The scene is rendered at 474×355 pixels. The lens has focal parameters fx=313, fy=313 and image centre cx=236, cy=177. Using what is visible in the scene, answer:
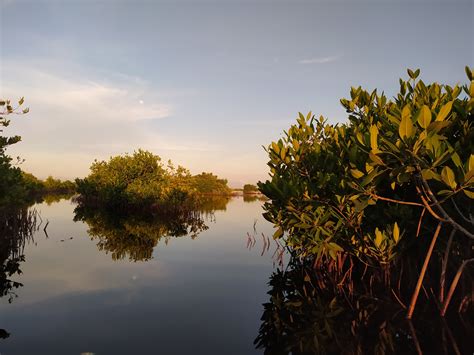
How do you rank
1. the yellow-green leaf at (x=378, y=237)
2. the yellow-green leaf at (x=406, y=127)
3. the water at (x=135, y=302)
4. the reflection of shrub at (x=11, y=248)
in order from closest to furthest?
the yellow-green leaf at (x=406, y=127) → the water at (x=135, y=302) → the yellow-green leaf at (x=378, y=237) → the reflection of shrub at (x=11, y=248)

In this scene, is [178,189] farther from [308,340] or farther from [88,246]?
[308,340]

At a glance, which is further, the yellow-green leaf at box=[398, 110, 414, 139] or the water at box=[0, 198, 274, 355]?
the water at box=[0, 198, 274, 355]

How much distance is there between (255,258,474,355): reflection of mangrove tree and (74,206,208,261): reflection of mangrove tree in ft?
22.4

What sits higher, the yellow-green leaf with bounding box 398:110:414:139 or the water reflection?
the yellow-green leaf with bounding box 398:110:414:139

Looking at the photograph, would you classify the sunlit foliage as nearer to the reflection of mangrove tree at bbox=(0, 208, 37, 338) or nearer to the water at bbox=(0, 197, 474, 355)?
the water at bbox=(0, 197, 474, 355)

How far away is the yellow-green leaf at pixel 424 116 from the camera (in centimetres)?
342

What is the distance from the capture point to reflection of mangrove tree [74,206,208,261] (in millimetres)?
12914

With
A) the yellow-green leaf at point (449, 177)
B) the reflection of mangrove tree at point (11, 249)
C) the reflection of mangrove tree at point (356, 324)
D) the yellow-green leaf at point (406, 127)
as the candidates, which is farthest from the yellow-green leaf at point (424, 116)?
the reflection of mangrove tree at point (11, 249)

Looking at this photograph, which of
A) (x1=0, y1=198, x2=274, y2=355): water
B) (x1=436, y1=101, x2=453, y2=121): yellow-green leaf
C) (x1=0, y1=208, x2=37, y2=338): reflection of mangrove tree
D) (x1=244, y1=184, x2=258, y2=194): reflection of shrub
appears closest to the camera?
(x1=436, y1=101, x2=453, y2=121): yellow-green leaf

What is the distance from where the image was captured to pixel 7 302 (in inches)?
276

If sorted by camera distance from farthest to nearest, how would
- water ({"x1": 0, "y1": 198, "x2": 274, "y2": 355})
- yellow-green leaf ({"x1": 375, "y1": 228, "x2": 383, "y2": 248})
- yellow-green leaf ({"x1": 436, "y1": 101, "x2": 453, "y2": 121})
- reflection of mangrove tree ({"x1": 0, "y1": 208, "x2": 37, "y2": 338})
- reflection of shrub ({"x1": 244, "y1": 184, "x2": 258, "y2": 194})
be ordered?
1. reflection of shrub ({"x1": 244, "y1": 184, "x2": 258, "y2": 194})
2. reflection of mangrove tree ({"x1": 0, "y1": 208, "x2": 37, "y2": 338})
3. yellow-green leaf ({"x1": 375, "y1": 228, "x2": 383, "y2": 248})
4. water ({"x1": 0, "y1": 198, "x2": 274, "y2": 355})
5. yellow-green leaf ({"x1": 436, "y1": 101, "x2": 453, "y2": 121})

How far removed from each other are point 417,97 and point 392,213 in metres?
2.24

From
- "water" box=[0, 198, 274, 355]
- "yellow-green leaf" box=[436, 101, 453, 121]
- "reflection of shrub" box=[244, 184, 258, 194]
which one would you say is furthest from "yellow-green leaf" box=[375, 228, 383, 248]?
"reflection of shrub" box=[244, 184, 258, 194]

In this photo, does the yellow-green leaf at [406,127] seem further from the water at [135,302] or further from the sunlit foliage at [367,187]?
the water at [135,302]
